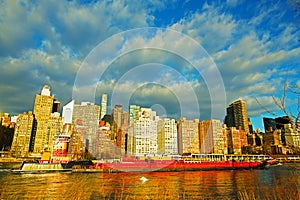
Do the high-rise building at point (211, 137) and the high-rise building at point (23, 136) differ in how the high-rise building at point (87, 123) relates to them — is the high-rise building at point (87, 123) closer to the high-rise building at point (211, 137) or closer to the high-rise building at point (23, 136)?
the high-rise building at point (23, 136)

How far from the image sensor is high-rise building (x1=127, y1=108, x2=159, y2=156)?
118m

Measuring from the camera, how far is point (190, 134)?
121375mm

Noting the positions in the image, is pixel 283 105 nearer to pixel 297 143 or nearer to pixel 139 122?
pixel 297 143

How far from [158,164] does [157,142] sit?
211 ft

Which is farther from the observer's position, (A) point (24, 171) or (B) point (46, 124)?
(B) point (46, 124)

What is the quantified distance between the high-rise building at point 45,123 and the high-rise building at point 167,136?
212ft

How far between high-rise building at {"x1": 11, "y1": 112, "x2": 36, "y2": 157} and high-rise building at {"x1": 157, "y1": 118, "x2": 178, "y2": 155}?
7979 centimetres

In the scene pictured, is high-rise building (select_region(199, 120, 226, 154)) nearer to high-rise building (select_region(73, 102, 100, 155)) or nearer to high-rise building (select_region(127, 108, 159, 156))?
high-rise building (select_region(127, 108, 159, 156))

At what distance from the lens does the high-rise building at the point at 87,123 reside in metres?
133

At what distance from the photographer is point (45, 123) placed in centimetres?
15075

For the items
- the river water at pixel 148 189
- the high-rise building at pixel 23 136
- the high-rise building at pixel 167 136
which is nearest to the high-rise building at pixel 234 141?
the high-rise building at pixel 167 136

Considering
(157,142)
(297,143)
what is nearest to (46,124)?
(157,142)

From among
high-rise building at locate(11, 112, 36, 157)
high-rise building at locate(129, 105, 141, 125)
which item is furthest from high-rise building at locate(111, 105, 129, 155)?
high-rise building at locate(11, 112, 36, 157)

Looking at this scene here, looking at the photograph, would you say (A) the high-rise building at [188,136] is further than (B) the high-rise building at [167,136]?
Yes
